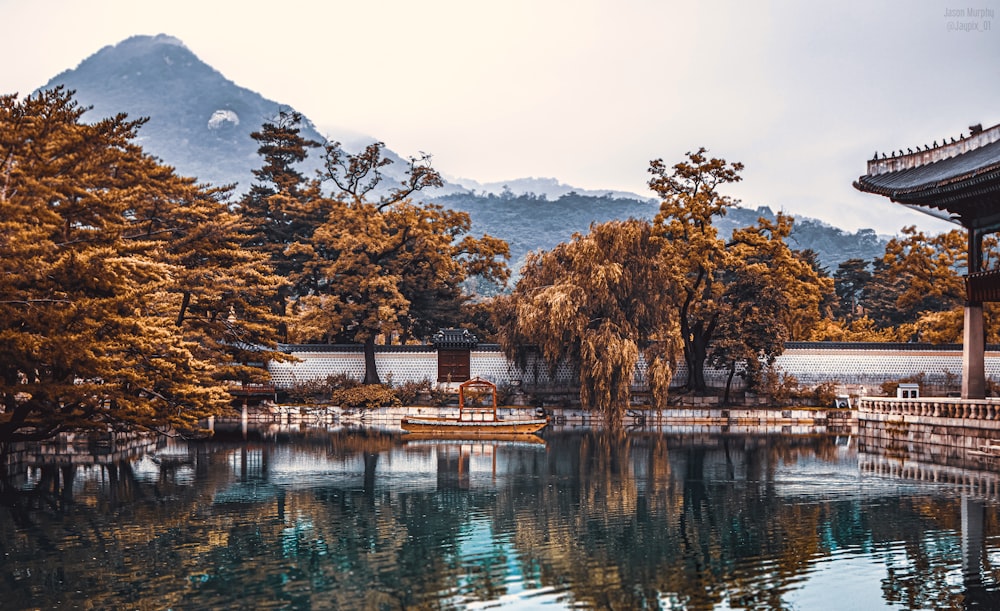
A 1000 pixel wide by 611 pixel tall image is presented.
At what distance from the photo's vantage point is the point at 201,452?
2725 cm

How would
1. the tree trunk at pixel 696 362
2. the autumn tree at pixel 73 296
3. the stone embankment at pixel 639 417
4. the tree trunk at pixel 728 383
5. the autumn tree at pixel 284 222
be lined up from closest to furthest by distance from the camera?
the autumn tree at pixel 73 296
the stone embankment at pixel 639 417
the tree trunk at pixel 728 383
the tree trunk at pixel 696 362
the autumn tree at pixel 284 222

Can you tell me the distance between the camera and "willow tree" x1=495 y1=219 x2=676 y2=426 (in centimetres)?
3419

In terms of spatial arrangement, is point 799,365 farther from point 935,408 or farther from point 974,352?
point 974,352

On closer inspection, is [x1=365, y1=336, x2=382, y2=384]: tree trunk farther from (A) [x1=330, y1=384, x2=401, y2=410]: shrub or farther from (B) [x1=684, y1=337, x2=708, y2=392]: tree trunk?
(B) [x1=684, y1=337, x2=708, y2=392]: tree trunk

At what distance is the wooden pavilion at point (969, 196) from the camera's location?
26703mm

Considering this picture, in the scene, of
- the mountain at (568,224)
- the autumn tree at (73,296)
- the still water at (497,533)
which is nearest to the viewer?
the still water at (497,533)

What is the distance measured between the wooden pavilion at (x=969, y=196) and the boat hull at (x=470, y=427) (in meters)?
12.6

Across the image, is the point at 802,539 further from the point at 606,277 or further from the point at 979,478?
the point at 606,277

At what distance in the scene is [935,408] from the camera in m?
28.6

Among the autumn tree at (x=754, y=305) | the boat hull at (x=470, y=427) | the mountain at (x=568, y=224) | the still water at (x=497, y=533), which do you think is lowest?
the still water at (x=497, y=533)

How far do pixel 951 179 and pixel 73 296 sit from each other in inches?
845

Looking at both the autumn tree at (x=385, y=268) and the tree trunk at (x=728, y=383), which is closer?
the tree trunk at (x=728, y=383)

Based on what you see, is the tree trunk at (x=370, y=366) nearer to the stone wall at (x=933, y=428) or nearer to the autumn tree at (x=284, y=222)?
the autumn tree at (x=284, y=222)

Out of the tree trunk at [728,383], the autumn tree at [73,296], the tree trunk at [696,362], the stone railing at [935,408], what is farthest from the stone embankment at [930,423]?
the autumn tree at [73,296]
